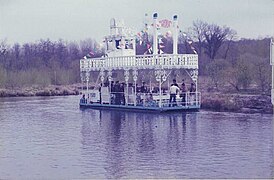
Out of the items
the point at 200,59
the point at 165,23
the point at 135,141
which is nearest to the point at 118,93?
the point at 165,23

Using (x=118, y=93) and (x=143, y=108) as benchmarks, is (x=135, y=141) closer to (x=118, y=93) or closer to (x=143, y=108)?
(x=143, y=108)

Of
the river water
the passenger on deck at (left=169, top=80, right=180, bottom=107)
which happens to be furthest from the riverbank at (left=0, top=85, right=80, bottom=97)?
the river water

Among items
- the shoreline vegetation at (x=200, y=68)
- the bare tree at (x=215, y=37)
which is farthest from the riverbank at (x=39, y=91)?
the bare tree at (x=215, y=37)

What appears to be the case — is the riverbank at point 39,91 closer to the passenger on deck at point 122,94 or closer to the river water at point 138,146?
the passenger on deck at point 122,94

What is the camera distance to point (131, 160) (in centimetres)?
1243

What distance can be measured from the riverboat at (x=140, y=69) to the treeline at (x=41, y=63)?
4108 mm

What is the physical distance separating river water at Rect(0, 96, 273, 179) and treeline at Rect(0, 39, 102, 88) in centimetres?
1258

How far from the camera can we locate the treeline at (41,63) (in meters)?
47.4

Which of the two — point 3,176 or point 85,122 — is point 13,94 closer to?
point 85,122

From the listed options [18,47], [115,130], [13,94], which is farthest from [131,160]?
[18,47]

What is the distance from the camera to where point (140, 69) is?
25.9 meters

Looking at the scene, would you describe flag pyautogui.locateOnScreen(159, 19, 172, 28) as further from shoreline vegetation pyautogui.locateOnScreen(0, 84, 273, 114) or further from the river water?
shoreline vegetation pyautogui.locateOnScreen(0, 84, 273, 114)

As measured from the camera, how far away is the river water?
11250 millimetres

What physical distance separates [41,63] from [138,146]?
1794 inches
